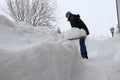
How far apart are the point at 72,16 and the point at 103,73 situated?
9.23ft

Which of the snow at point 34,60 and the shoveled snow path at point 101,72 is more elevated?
the snow at point 34,60

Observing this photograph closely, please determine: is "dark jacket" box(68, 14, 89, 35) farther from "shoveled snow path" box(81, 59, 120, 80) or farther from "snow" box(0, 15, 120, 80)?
"snow" box(0, 15, 120, 80)

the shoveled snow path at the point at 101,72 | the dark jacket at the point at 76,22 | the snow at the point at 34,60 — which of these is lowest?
the shoveled snow path at the point at 101,72

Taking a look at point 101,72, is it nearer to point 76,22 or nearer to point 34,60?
point 34,60

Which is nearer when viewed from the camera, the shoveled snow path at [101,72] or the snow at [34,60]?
the snow at [34,60]

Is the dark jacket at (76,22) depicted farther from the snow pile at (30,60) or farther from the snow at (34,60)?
the snow pile at (30,60)

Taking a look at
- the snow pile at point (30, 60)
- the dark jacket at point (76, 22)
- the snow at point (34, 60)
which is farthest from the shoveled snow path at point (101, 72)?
the dark jacket at point (76, 22)

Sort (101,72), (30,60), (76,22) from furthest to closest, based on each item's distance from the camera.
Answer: (76,22), (101,72), (30,60)

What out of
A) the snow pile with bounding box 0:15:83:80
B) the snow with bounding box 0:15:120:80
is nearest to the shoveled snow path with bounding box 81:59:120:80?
the snow with bounding box 0:15:120:80

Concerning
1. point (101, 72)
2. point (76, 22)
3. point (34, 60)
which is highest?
point (76, 22)

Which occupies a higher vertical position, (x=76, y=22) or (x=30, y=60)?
(x=76, y=22)

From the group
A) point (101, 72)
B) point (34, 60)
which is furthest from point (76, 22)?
point (34, 60)

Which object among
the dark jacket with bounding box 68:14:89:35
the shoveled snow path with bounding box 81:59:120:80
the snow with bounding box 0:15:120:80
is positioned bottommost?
the shoveled snow path with bounding box 81:59:120:80

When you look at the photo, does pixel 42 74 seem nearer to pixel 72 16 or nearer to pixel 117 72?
pixel 117 72
